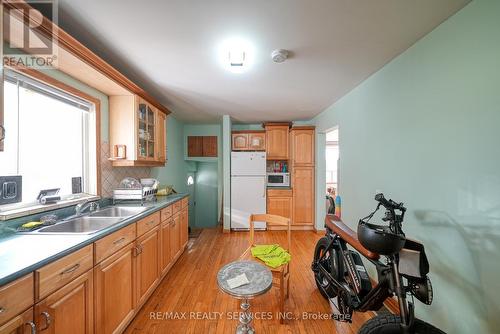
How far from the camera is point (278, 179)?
4.28 meters

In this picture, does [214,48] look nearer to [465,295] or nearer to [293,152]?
[465,295]

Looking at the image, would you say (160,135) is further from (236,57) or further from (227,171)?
(236,57)

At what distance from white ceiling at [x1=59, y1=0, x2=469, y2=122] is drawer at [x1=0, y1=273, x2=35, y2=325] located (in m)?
1.57

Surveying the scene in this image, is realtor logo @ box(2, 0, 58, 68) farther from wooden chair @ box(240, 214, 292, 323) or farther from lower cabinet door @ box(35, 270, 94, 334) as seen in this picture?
wooden chair @ box(240, 214, 292, 323)

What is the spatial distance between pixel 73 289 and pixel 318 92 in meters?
3.11

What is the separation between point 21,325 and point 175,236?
1.77 metres

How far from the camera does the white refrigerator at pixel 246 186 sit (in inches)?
158

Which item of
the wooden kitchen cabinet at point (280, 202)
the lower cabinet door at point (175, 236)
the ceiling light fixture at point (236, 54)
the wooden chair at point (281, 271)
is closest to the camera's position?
the ceiling light fixture at point (236, 54)

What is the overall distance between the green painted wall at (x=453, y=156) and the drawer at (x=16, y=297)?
2.40 m

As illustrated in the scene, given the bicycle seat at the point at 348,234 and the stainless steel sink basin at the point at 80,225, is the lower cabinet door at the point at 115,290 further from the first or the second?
the bicycle seat at the point at 348,234

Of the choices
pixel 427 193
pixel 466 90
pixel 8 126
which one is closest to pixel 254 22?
pixel 466 90

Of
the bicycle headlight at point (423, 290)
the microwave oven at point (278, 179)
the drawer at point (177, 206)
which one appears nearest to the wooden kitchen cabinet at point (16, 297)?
the drawer at point (177, 206)

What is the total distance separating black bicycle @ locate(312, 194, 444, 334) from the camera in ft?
3.53

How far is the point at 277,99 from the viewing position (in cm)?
298
